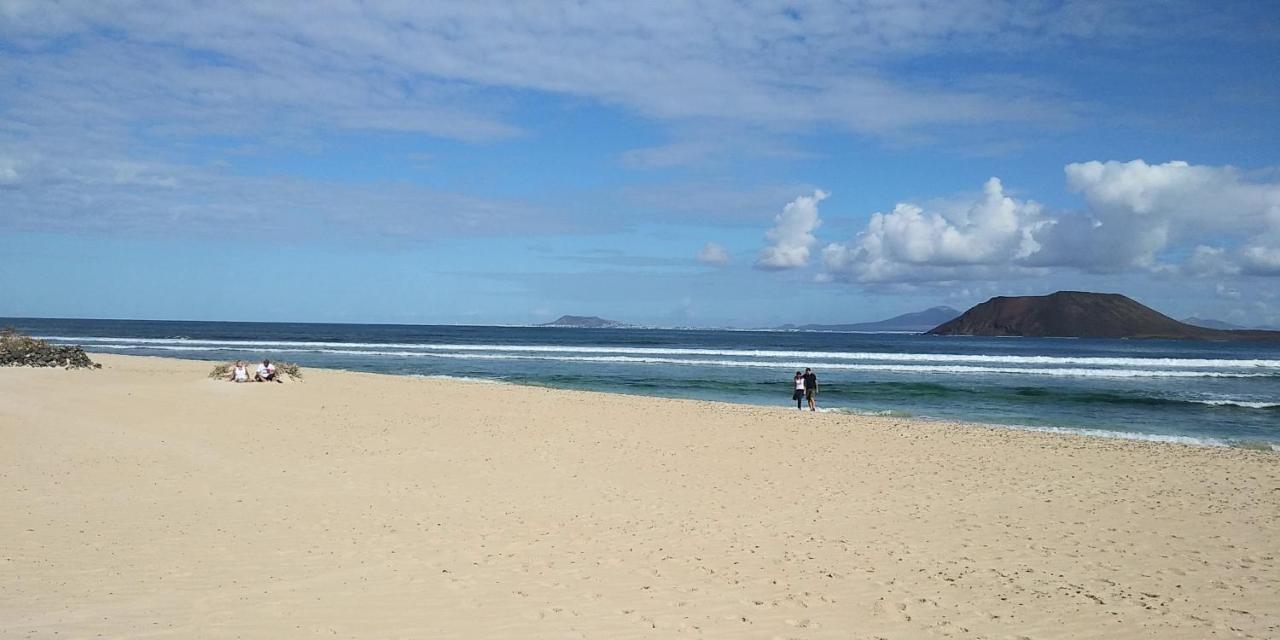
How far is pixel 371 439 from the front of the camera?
13562 mm

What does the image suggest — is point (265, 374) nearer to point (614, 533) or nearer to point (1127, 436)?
point (614, 533)

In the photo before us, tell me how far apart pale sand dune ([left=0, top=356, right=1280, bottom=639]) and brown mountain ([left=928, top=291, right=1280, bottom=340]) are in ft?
432

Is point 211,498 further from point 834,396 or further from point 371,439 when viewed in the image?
point 834,396

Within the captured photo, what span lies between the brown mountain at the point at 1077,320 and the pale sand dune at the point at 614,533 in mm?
131821

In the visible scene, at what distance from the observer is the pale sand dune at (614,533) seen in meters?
5.52

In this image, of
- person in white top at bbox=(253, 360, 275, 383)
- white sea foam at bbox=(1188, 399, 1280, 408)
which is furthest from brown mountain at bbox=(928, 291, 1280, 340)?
person in white top at bbox=(253, 360, 275, 383)

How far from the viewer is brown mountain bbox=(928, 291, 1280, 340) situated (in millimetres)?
128375

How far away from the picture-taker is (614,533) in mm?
7797

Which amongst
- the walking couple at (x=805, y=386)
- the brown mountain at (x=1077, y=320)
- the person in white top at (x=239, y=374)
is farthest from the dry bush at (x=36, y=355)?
the brown mountain at (x=1077, y=320)

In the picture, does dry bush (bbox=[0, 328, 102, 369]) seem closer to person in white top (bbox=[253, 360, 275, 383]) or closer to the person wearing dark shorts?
person in white top (bbox=[253, 360, 275, 383])

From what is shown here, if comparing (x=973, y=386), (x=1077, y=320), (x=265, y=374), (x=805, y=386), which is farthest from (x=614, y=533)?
(x=1077, y=320)

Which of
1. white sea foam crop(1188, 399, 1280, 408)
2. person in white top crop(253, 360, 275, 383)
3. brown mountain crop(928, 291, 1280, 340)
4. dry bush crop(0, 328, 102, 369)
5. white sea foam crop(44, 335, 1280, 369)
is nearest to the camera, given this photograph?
person in white top crop(253, 360, 275, 383)

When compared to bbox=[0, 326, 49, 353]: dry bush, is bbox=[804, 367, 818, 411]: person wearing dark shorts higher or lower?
lower

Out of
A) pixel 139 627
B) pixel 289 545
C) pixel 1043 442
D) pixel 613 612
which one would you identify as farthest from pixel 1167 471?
pixel 139 627
